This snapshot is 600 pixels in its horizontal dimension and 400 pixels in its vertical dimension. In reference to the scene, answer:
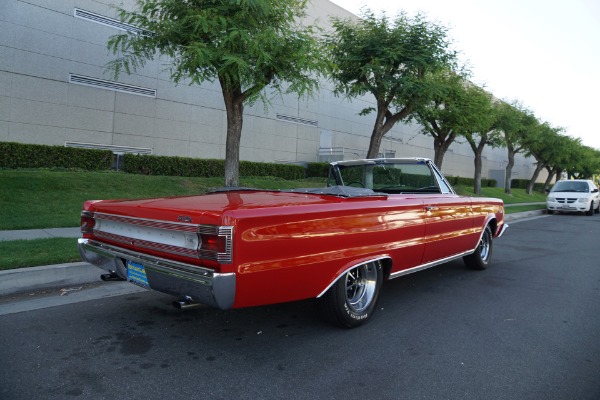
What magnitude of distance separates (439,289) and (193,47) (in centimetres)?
675

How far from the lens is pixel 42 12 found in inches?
542

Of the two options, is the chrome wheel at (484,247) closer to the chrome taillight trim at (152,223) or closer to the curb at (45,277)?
the chrome taillight trim at (152,223)

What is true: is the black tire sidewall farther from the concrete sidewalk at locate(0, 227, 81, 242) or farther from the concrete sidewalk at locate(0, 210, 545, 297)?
the concrete sidewalk at locate(0, 227, 81, 242)

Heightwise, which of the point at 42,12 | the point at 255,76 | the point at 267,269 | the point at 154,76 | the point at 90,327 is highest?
the point at 42,12

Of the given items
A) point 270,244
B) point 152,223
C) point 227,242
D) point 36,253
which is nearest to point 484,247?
point 270,244

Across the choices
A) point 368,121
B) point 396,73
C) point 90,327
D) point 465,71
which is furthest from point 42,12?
point 368,121

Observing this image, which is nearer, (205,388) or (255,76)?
(205,388)

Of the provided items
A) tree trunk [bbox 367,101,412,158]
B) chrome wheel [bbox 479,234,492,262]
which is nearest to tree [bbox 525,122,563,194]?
tree trunk [bbox 367,101,412,158]

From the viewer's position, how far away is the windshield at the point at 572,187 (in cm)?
1860

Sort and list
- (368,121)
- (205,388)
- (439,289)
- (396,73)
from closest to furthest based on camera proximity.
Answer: (205,388) < (439,289) < (396,73) < (368,121)

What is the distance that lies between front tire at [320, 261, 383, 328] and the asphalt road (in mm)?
138

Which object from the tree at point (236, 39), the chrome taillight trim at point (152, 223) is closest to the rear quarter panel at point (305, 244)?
the chrome taillight trim at point (152, 223)

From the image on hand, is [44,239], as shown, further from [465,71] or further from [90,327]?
[465,71]

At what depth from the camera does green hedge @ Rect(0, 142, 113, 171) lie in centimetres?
1180
